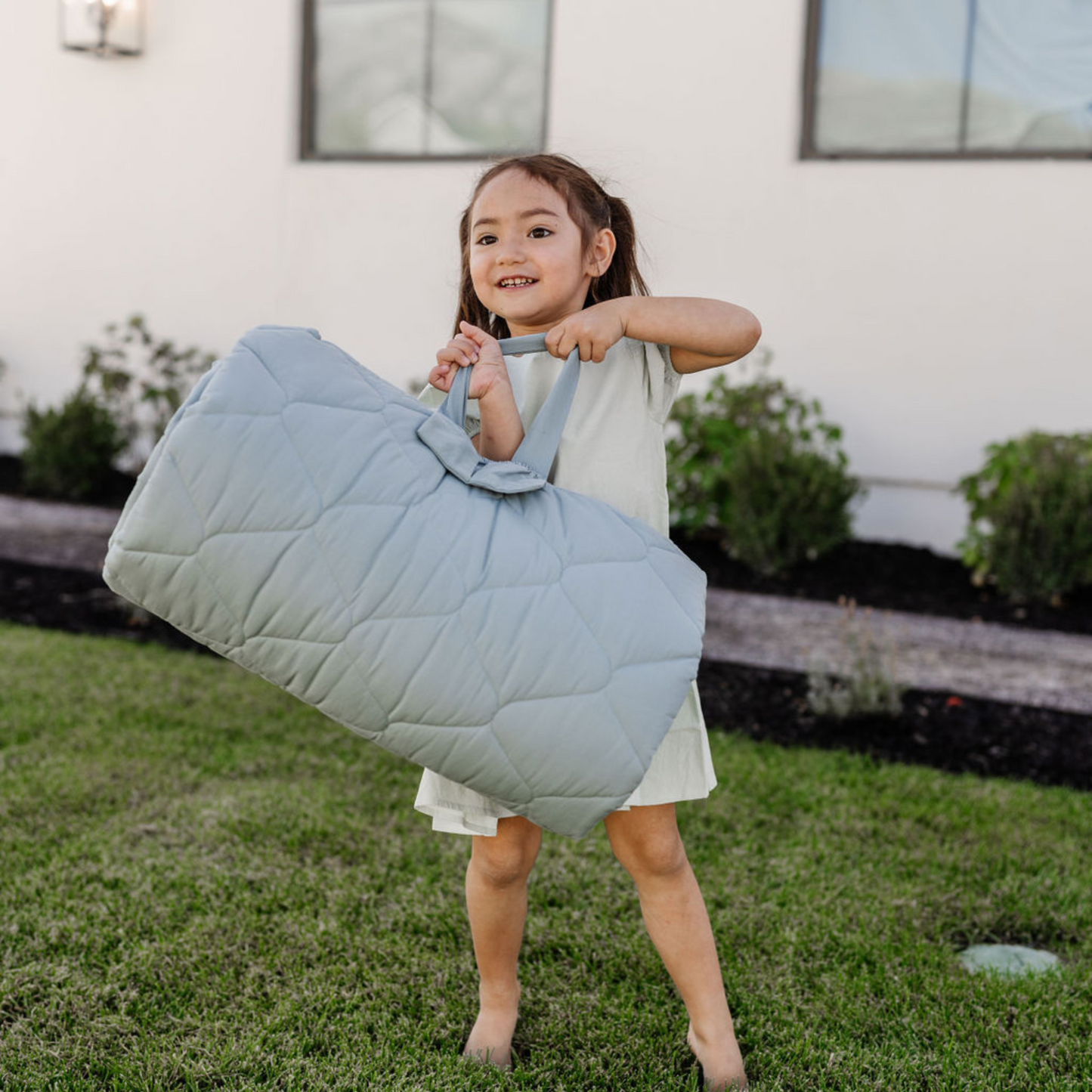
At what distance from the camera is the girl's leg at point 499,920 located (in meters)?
1.99

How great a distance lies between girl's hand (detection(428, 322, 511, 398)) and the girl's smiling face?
93 mm

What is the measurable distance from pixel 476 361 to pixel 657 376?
0.31 m

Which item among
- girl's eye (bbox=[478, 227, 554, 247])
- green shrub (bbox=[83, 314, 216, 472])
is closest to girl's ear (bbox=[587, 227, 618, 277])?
girl's eye (bbox=[478, 227, 554, 247])

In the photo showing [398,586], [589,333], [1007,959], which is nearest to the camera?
[398,586]

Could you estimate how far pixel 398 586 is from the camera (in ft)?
5.15

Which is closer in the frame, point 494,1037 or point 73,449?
point 494,1037

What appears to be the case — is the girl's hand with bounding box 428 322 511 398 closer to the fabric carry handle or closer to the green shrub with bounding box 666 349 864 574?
A: the fabric carry handle

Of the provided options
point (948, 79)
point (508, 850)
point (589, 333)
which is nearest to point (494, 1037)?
point (508, 850)

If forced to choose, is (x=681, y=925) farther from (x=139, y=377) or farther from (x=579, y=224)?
(x=139, y=377)

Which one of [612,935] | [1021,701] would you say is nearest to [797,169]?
[1021,701]

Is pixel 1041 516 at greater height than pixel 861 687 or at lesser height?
greater

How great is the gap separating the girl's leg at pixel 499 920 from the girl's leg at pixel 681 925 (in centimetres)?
16

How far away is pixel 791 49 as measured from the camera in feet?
19.0

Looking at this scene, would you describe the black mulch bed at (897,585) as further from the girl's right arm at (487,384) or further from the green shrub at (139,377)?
the girl's right arm at (487,384)
